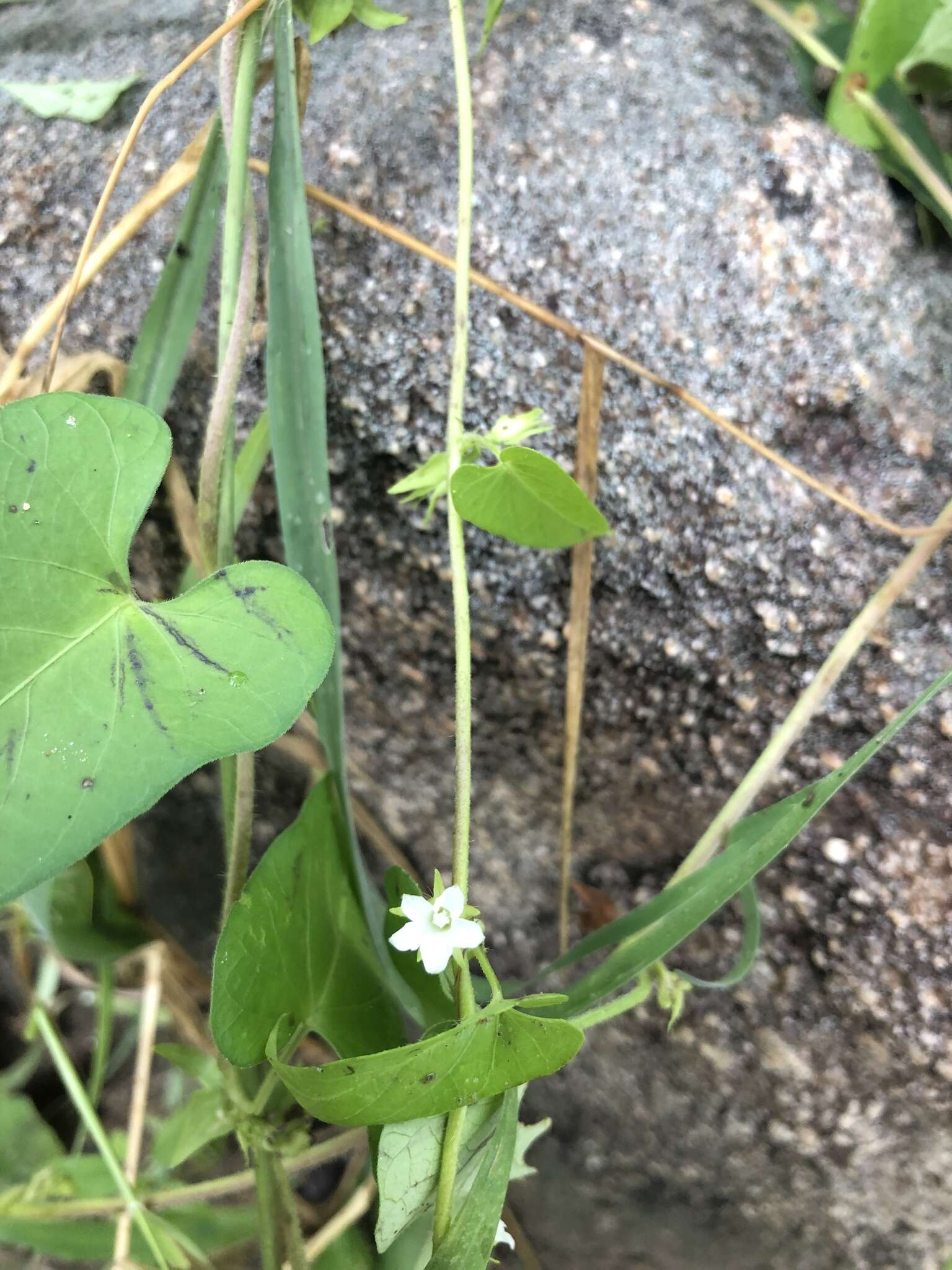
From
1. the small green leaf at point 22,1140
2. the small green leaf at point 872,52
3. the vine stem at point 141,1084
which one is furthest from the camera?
the small green leaf at point 22,1140

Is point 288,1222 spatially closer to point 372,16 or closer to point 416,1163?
point 416,1163

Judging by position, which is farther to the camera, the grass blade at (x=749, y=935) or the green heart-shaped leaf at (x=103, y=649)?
the grass blade at (x=749, y=935)

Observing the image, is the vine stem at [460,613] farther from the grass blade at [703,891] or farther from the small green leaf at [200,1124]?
the small green leaf at [200,1124]

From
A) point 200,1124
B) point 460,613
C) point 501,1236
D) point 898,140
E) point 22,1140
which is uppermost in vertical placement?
point 898,140

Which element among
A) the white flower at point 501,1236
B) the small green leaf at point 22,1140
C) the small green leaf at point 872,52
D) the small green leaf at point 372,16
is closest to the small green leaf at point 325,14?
the small green leaf at point 372,16

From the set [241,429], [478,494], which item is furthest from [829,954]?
[241,429]

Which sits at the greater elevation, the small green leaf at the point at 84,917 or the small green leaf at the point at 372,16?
the small green leaf at the point at 372,16

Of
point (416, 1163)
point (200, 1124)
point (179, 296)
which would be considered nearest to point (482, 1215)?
point (416, 1163)
